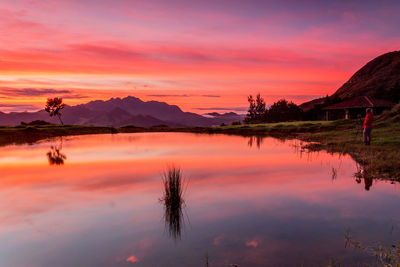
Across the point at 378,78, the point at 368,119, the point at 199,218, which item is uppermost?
the point at 378,78

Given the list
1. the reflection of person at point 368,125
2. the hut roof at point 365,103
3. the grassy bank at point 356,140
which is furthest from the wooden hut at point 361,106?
the reflection of person at point 368,125

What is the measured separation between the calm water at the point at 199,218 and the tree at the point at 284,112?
74254mm

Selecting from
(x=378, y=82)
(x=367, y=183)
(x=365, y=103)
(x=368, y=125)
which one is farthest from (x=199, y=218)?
(x=378, y=82)

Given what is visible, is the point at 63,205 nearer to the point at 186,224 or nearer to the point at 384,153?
the point at 186,224

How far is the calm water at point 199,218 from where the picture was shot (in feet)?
20.3

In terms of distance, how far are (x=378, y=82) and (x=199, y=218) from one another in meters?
152

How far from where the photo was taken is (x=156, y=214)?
351 inches

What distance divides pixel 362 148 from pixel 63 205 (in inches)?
768

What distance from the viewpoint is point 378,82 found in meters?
135

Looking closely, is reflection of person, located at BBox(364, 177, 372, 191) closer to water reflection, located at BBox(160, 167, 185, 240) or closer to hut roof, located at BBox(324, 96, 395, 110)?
water reflection, located at BBox(160, 167, 185, 240)

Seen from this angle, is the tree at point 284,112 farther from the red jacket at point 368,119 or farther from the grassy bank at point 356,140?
the red jacket at point 368,119

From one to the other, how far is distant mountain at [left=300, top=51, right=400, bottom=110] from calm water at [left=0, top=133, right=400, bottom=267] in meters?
70.4

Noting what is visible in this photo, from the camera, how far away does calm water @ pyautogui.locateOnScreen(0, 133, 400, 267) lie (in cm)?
619

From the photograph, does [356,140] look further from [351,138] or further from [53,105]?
[53,105]
